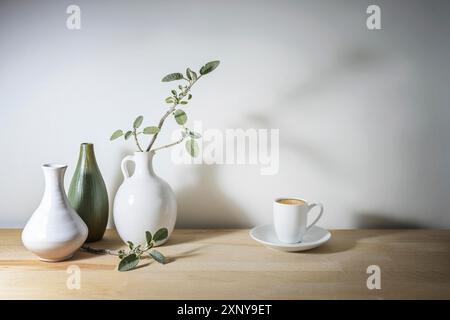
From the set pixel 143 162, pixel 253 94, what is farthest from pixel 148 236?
pixel 253 94

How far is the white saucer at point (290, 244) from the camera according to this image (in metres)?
0.89

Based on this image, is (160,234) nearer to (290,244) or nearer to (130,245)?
(130,245)

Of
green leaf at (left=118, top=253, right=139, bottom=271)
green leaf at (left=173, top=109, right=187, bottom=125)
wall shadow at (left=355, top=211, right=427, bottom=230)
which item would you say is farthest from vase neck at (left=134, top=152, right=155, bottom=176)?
wall shadow at (left=355, top=211, right=427, bottom=230)

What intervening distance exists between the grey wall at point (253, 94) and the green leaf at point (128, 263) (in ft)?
1.07

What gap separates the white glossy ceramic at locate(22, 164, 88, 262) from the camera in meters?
0.80

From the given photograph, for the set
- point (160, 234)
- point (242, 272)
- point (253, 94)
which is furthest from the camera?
point (253, 94)

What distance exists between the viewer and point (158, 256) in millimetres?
828

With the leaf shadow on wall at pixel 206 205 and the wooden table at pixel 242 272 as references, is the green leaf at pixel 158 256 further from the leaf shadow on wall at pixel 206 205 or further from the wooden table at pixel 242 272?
the leaf shadow on wall at pixel 206 205

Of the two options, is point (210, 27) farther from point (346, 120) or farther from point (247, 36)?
point (346, 120)

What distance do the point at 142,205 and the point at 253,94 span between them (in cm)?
44

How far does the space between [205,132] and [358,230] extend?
1.72 ft

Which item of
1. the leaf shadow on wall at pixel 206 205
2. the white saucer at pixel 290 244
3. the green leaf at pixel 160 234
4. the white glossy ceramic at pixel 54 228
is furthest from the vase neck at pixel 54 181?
the white saucer at pixel 290 244

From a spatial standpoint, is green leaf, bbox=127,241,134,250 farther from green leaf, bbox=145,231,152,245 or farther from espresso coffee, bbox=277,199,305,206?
espresso coffee, bbox=277,199,305,206
